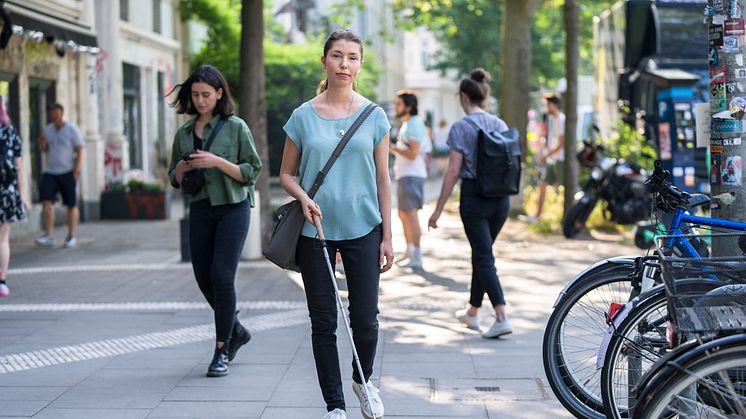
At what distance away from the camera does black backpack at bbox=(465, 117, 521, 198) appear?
7.97m

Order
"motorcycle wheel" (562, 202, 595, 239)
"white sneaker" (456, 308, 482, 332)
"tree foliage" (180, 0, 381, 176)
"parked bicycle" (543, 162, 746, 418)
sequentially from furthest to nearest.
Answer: "tree foliage" (180, 0, 381, 176), "motorcycle wheel" (562, 202, 595, 239), "white sneaker" (456, 308, 482, 332), "parked bicycle" (543, 162, 746, 418)

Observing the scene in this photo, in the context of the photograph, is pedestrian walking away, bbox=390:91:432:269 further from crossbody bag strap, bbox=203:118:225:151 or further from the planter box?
the planter box

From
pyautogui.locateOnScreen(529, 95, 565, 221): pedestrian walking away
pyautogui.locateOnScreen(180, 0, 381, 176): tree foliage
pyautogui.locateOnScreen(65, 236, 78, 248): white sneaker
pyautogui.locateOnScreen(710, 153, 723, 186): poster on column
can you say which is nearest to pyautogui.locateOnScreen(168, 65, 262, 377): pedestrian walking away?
pyautogui.locateOnScreen(710, 153, 723, 186): poster on column

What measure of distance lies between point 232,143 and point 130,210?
13.3 m

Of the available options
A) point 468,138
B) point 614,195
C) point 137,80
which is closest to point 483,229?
point 468,138

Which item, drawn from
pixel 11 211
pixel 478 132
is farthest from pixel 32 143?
pixel 478 132

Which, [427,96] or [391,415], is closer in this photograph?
[391,415]

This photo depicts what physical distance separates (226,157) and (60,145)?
854 centimetres

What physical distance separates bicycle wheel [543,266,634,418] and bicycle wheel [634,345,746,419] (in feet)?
4.57

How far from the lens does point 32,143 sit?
59.4 feet

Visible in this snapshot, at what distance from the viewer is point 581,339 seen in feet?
18.3

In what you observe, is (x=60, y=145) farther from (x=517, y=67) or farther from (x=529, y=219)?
(x=517, y=67)

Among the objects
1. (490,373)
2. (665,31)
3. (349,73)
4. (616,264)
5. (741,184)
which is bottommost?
(490,373)

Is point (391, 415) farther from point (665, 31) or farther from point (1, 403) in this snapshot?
point (665, 31)
